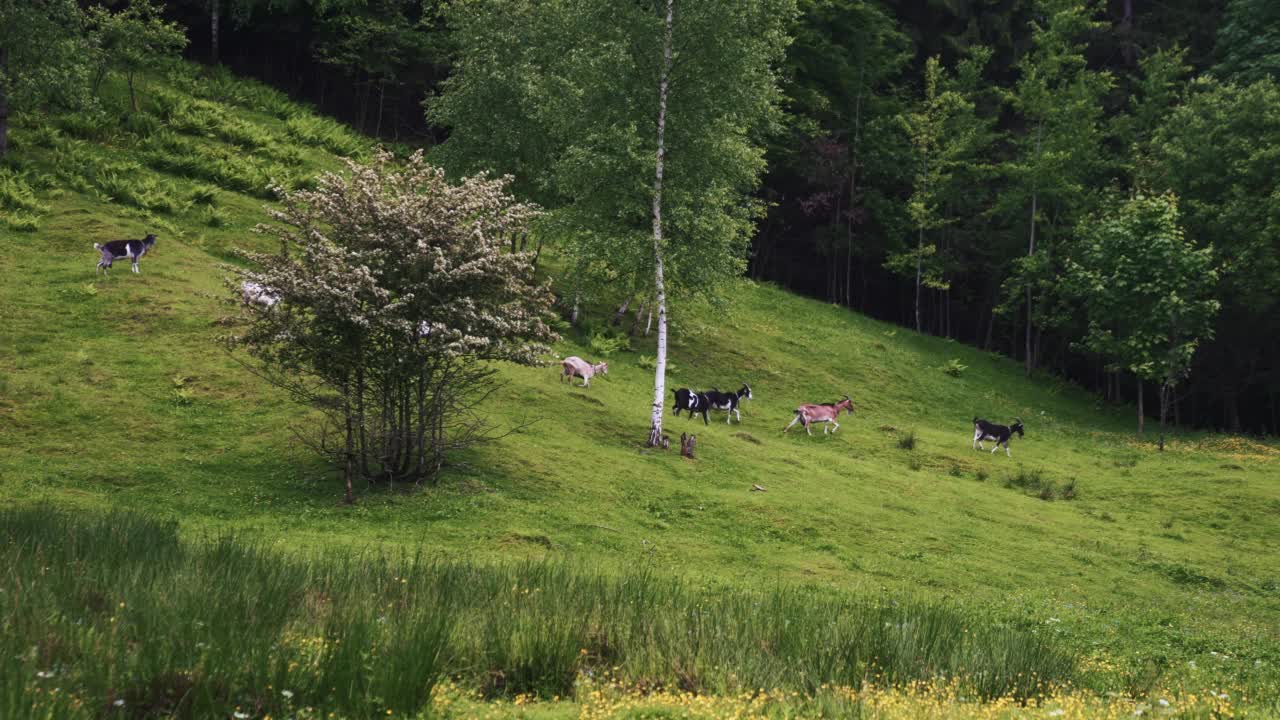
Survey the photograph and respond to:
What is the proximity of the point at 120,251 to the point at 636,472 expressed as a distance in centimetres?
1869

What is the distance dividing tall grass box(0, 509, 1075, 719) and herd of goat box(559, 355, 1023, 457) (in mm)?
18048

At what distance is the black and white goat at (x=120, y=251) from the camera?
2816 cm

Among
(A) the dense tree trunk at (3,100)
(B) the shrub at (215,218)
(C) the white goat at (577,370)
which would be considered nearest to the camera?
(C) the white goat at (577,370)

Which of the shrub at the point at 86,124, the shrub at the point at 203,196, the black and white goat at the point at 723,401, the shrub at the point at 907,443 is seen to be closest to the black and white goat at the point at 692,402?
the black and white goat at the point at 723,401

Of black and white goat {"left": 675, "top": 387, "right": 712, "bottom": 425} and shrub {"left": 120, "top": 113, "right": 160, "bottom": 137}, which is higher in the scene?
shrub {"left": 120, "top": 113, "right": 160, "bottom": 137}

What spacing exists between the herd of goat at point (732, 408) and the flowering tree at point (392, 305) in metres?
9.49

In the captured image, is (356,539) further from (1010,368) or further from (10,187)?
(1010,368)

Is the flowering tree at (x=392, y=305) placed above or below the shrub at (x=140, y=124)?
below

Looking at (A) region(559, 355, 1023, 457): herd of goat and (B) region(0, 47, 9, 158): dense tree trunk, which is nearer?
(A) region(559, 355, 1023, 457): herd of goat

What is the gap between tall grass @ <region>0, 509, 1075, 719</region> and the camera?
271 inches

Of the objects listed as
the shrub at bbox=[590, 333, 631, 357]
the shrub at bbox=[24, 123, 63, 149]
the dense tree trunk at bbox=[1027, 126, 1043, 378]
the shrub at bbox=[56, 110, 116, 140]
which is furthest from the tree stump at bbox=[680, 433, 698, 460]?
the shrub at bbox=[56, 110, 116, 140]

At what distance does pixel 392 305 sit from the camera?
1750 centimetres

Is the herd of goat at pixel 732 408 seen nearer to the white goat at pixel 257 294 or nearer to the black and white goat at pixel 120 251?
the white goat at pixel 257 294

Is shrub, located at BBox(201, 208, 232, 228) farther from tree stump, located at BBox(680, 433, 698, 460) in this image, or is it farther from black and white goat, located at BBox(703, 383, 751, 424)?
tree stump, located at BBox(680, 433, 698, 460)
